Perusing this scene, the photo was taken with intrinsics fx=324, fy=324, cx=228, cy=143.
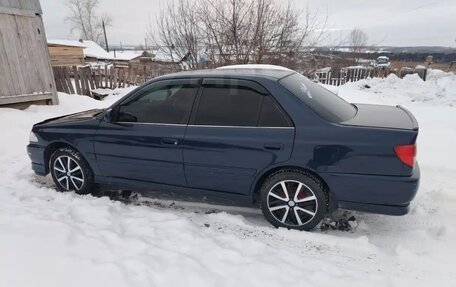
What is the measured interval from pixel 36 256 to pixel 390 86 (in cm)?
1262

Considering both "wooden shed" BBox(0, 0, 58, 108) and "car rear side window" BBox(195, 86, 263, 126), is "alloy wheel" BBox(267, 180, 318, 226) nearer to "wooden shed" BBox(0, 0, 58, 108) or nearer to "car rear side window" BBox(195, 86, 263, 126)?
"car rear side window" BBox(195, 86, 263, 126)

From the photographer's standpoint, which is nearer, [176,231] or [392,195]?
[392,195]

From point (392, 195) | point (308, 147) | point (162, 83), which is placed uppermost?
point (162, 83)

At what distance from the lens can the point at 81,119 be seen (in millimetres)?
4043

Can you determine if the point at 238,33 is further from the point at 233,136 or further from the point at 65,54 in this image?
the point at 65,54

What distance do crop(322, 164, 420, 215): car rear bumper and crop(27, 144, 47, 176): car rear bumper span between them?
3.54 metres

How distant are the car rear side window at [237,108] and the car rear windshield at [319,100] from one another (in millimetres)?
277

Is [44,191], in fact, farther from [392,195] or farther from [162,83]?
[392,195]

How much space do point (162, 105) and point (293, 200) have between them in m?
1.76

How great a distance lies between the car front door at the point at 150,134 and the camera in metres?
3.53

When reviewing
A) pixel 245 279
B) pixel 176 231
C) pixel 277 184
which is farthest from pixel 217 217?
pixel 245 279

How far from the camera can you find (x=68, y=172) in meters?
4.12

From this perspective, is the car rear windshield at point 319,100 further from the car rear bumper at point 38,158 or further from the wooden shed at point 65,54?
the wooden shed at point 65,54

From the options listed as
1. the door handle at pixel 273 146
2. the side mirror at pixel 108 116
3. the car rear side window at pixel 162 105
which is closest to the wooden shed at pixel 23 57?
the side mirror at pixel 108 116
